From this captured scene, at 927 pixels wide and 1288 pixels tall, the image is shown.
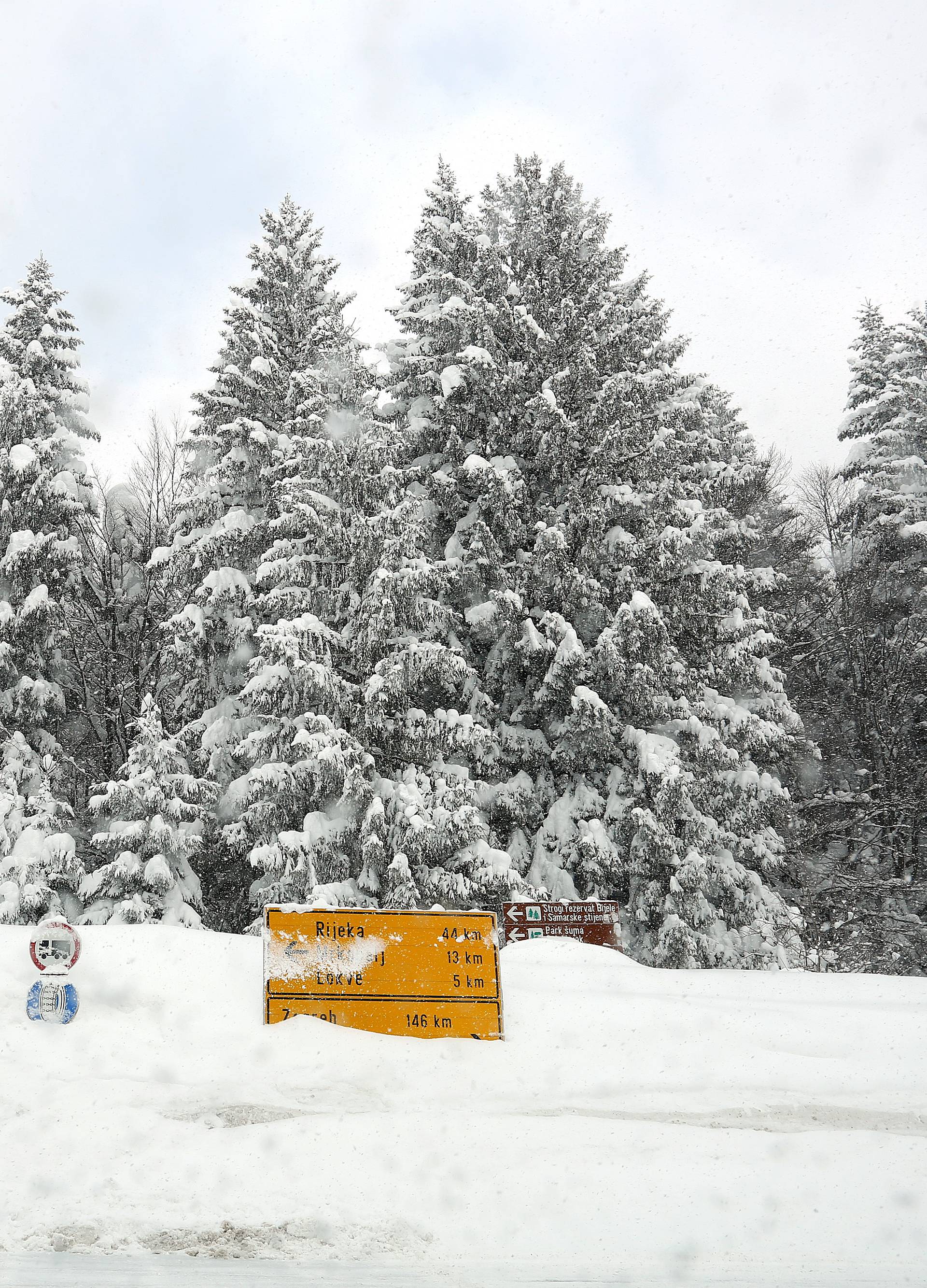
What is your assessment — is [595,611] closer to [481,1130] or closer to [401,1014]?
[401,1014]

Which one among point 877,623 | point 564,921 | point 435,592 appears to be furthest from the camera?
point 877,623

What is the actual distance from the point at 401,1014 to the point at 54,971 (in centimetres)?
246

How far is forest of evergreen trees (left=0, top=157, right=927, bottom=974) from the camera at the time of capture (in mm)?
13836

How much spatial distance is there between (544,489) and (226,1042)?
13071 mm

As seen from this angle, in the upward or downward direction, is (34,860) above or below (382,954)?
above

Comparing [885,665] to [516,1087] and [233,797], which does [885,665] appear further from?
[516,1087]

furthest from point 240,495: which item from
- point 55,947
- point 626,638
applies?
point 55,947

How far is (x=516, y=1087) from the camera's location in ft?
19.3

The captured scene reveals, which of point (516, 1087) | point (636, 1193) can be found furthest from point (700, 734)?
point (636, 1193)

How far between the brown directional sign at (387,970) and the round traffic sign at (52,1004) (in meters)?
1.32

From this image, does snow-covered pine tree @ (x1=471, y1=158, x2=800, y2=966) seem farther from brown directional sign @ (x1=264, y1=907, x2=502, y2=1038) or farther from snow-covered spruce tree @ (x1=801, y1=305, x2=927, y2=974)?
brown directional sign @ (x1=264, y1=907, x2=502, y2=1038)

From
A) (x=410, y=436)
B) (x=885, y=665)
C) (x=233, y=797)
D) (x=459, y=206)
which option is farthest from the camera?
(x=885, y=665)

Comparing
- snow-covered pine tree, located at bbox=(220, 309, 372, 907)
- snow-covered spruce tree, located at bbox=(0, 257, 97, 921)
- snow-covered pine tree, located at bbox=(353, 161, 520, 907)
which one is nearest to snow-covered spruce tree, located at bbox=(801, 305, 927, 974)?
snow-covered pine tree, located at bbox=(353, 161, 520, 907)

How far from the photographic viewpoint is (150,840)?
13.9m
